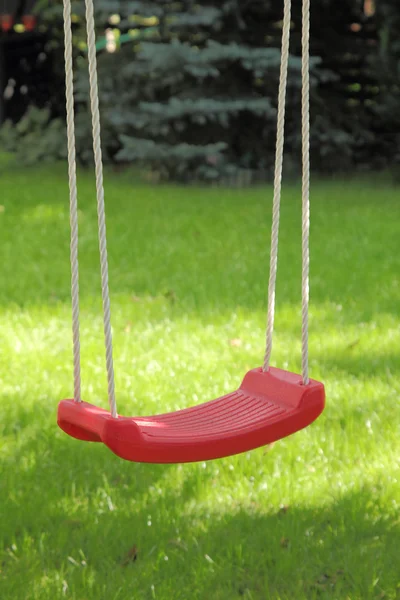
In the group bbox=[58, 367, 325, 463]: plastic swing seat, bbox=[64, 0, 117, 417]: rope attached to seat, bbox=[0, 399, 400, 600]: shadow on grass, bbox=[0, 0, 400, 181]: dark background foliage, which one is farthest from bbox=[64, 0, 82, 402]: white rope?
bbox=[0, 0, 400, 181]: dark background foliage

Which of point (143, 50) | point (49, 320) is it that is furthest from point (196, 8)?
point (49, 320)

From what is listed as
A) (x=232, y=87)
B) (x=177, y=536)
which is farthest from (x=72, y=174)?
(x=232, y=87)

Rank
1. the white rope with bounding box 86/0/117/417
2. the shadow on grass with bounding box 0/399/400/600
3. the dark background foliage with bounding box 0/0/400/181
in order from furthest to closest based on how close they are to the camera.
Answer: the dark background foliage with bounding box 0/0/400/181, the shadow on grass with bounding box 0/399/400/600, the white rope with bounding box 86/0/117/417

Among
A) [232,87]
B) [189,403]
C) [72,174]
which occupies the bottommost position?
[189,403]

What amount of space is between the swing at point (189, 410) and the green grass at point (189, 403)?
418 millimetres

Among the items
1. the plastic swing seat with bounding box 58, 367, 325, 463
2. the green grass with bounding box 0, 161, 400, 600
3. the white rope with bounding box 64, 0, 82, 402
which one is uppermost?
the white rope with bounding box 64, 0, 82, 402

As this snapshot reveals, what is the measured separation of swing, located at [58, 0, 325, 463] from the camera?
6.57 feet

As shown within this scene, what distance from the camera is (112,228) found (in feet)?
22.7

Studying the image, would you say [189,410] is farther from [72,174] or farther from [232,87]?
[232,87]

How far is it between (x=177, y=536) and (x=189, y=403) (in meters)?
0.94

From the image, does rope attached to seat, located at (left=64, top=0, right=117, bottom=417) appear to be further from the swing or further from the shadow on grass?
the shadow on grass

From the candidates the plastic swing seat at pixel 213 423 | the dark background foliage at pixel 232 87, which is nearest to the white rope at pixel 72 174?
the plastic swing seat at pixel 213 423

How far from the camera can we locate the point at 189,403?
3539 millimetres

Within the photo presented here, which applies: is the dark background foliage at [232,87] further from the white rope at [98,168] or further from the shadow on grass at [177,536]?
the white rope at [98,168]
